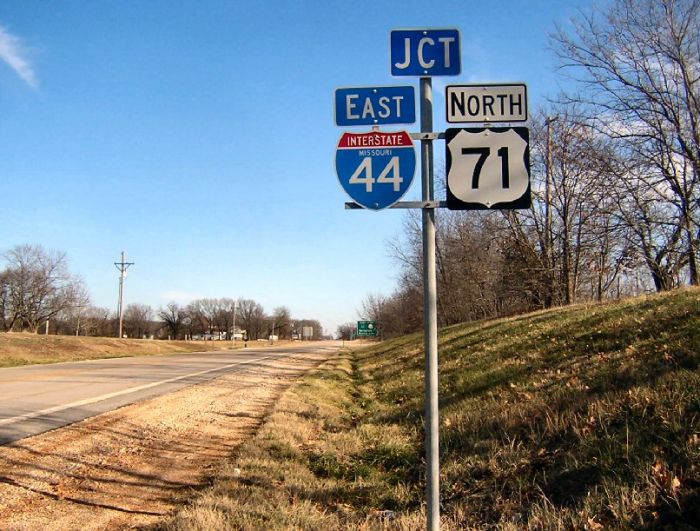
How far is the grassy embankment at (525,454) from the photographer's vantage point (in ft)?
12.8

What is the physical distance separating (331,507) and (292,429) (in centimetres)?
360

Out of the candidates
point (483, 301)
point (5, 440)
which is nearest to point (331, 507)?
point (5, 440)

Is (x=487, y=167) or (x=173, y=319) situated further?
(x=173, y=319)

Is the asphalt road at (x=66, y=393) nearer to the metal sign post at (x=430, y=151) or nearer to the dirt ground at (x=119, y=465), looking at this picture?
the dirt ground at (x=119, y=465)

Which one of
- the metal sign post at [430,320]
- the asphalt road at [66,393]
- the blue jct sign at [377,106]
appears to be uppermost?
the blue jct sign at [377,106]

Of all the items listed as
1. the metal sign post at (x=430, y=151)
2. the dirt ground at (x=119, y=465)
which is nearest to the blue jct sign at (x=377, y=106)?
the metal sign post at (x=430, y=151)

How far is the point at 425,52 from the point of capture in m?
3.28

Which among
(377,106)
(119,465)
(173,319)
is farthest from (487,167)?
(173,319)

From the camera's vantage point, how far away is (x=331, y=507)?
486 centimetres

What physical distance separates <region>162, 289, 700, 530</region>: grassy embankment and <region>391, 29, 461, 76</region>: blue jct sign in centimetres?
305

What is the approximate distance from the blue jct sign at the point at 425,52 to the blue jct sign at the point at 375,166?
0.42 metres

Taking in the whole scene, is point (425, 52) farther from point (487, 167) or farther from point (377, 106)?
point (487, 167)

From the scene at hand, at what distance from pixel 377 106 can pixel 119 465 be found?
218 inches

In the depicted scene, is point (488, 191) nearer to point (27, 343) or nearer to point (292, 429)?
point (292, 429)
